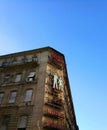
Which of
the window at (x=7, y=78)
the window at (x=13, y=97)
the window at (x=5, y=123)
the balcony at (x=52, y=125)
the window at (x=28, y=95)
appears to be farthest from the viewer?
the window at (x=7, y=78)

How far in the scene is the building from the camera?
972 inches

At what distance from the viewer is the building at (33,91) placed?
24688 millimetres

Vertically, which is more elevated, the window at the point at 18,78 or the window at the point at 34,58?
the window at the point at 34,58

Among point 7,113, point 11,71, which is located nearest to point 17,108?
point 7,113

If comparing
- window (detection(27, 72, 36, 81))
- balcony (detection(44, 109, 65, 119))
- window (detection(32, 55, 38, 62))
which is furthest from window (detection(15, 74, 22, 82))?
balcony (detection(44, 109, 65, 119))

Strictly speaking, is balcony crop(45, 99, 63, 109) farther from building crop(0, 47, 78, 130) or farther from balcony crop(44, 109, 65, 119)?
balcony crop(44, 109, 65, 119)

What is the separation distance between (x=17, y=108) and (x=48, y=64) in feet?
28.3

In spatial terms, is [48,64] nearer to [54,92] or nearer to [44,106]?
[54,92]

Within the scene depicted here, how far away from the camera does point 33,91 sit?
27.7 meters

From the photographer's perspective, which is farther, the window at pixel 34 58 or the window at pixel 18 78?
the window at pixel 34 58

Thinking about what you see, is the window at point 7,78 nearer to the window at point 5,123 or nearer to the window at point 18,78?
the window at point 18,78

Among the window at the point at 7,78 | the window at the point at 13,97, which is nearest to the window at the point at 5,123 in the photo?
the window at the point at 13,97

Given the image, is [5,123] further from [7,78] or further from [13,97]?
[7,78]

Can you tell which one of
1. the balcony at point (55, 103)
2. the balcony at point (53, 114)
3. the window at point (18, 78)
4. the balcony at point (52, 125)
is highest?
the window at point (18, 78)
